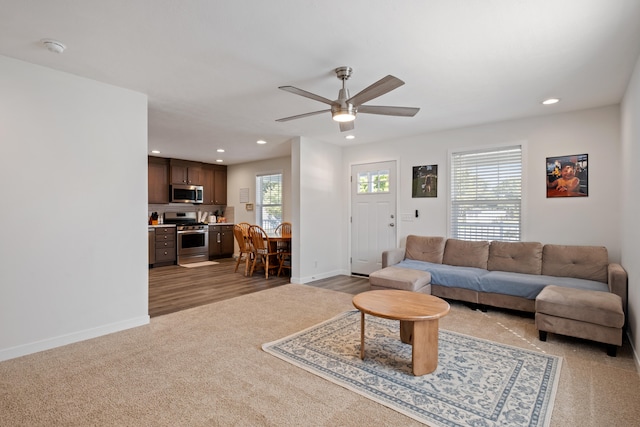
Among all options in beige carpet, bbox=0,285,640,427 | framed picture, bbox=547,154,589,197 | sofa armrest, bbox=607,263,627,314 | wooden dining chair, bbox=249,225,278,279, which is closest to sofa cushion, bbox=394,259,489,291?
beige carpet, bbox=0,285,640,427

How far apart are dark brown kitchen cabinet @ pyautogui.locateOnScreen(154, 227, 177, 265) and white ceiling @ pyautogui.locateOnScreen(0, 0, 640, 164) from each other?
3890mm

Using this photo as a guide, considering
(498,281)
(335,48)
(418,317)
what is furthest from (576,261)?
(335,48)

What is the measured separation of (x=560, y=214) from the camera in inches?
164

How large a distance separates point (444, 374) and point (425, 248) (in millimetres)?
2753

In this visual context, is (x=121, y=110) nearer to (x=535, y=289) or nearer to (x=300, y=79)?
(x=300, y=79)

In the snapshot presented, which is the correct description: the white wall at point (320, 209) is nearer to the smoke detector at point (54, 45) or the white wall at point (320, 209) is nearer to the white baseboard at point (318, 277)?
the white baseboard at point (318, 277)

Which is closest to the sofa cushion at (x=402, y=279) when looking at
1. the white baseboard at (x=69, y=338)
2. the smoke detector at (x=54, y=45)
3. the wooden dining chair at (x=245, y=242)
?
the white baseboard at (x=69, y=338)

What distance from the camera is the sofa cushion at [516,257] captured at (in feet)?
13.4

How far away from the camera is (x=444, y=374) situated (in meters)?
2.43

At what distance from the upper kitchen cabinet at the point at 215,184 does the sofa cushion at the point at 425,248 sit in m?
5.46

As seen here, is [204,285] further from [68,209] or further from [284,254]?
[68,209]

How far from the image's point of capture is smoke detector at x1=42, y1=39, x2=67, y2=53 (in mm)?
2420

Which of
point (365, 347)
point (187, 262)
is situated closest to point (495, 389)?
point (365, 347)

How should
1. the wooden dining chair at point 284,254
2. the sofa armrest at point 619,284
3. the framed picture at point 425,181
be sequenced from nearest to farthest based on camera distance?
1. the sofa armrest at point 619,284
2. the framed picture at point 425,181
3. the wooden dining chair at point 284,254
